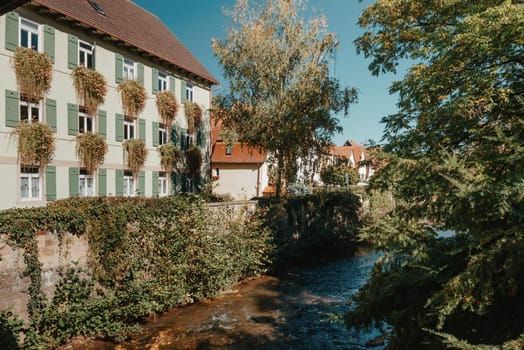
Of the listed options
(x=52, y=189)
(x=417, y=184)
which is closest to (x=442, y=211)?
(x=417, y=184)

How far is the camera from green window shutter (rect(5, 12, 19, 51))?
522 inches

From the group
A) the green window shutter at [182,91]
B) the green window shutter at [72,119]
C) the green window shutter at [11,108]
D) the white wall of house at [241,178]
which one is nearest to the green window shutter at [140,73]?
the green window shutter at [182,91]

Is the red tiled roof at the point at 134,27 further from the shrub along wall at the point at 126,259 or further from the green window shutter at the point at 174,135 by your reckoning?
the shrub along wall at the point at 126,259

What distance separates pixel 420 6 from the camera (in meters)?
9.07

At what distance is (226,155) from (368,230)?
97.0 feet

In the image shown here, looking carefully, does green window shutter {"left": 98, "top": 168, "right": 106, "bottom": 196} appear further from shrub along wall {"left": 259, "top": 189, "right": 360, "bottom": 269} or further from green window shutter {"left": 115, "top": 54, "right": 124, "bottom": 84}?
shrub along wall {"left": 259, "top": 189, "right": 360, "bottom": 269}

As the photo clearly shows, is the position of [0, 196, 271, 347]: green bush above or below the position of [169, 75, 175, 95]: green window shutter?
below

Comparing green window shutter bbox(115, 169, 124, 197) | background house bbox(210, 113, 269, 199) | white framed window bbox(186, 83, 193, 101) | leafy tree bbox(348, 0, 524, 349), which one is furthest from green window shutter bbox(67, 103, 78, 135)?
background house bbox(210, 113, 269, 199)

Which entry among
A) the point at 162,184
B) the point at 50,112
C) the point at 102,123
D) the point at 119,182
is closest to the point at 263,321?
the point at 119,182

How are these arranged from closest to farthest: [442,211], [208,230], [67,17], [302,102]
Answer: [442,211]
[208,230]
[67,17]
[302,102]

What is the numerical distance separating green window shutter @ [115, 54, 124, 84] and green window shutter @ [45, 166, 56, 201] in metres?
5.67

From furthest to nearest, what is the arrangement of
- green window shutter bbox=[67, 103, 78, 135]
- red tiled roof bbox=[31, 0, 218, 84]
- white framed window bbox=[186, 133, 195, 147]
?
white framed window bbox=[186, 133, 195, 147] < red tiled roof bbox=[31, 0, 218, 84] < green window shutter bbox=[67, 103, 78, 135]

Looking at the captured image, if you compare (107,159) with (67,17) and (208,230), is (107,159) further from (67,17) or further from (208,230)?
(208,230)

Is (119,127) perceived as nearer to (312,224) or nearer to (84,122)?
(84,122)
